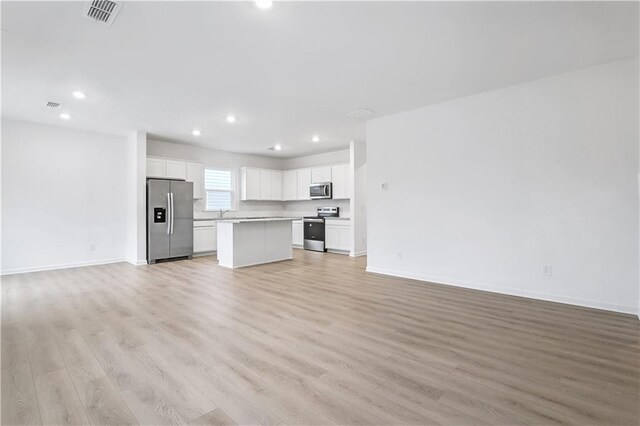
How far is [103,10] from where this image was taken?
245 cm

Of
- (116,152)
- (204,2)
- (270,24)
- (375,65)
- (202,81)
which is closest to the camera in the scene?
(204,2)

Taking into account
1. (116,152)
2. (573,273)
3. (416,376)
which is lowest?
(416,376)

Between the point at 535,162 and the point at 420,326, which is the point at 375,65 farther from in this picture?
the point at 420,326

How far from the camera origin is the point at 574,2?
95.0 inches

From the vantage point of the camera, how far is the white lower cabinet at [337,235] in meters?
7.64

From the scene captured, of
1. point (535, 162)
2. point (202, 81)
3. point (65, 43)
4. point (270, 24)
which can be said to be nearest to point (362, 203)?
point (535, 162)

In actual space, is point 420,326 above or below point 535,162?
below

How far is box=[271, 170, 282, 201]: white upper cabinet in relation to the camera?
9203 mm

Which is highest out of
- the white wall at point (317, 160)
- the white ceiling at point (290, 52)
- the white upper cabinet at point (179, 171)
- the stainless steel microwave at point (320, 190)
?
the white ceiling at point (290, 52)

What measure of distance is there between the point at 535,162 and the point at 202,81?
416 cm

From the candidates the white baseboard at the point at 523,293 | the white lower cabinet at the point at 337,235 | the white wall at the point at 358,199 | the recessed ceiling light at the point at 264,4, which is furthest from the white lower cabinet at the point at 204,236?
the recessed ceiling light at the point at 264,4

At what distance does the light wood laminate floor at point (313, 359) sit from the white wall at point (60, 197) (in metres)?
1.77

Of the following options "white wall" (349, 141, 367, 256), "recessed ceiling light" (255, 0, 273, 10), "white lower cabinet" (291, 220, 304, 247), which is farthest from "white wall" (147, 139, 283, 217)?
"recessed ceiling light" (255, 0, 273, 10)

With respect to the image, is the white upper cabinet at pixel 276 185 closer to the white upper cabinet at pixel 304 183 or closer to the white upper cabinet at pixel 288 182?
the white upper cabinet at pixel 288 182
